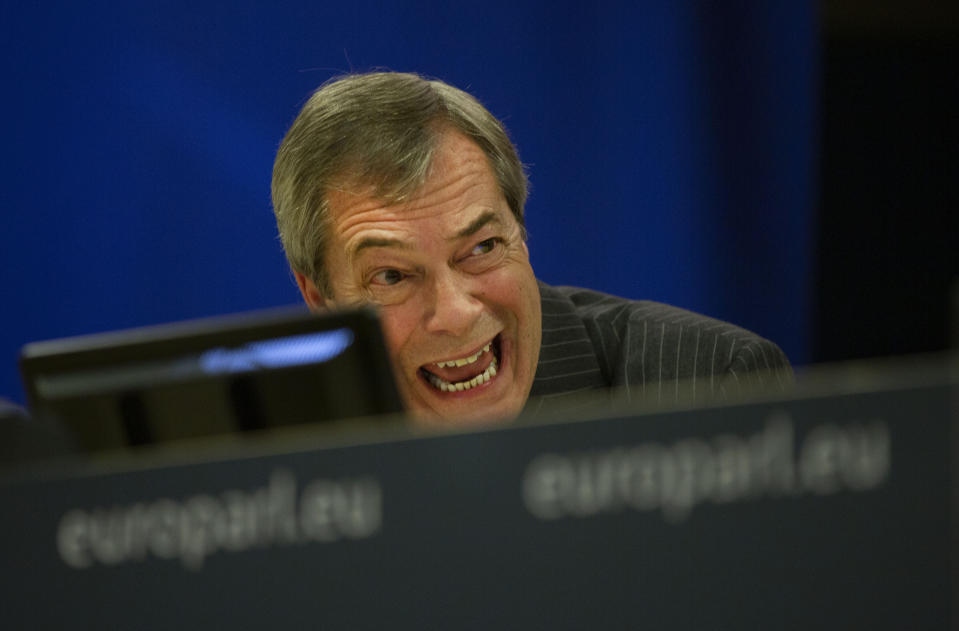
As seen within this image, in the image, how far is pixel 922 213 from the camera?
284cm

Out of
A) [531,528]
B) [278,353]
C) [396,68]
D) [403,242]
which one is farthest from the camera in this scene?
[396,68]

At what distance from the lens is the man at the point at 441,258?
5.98 feet

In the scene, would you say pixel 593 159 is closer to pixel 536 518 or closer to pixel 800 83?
pixel 800 83

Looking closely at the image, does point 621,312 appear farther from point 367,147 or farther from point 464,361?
point 367,147

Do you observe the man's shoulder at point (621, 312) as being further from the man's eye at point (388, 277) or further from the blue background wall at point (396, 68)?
the blue background wall at point (396, 68)

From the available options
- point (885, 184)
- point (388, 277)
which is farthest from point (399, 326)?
point (885, 184)

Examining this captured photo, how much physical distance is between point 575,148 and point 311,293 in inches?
49.1

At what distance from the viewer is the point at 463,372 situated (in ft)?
6.30

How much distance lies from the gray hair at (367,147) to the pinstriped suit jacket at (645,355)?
0.23 m

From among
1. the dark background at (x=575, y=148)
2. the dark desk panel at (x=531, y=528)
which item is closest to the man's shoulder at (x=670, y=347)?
the dark background at (x=575, y=148)

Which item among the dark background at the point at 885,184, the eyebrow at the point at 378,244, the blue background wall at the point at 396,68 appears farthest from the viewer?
the dark background at the point at 885,184

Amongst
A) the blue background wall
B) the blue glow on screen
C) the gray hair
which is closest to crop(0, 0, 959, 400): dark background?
the blue background wall

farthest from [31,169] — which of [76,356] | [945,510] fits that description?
[945,510]

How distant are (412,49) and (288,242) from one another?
1070mm
